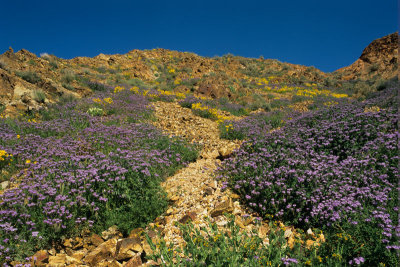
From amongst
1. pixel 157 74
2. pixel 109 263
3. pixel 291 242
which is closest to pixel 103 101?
pixel 109 263

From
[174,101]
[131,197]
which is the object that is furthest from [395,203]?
[174,101]

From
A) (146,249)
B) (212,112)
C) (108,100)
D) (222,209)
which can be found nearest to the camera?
(146,249)

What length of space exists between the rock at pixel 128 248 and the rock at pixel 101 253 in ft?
0.37

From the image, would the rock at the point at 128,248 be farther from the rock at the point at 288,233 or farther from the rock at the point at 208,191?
the rock at the point at 288,233

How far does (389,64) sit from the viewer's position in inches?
1196

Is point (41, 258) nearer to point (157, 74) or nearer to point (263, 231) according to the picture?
point (263, 231)

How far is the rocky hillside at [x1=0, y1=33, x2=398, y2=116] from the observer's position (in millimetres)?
10344

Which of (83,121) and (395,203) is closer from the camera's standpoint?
(395,203)

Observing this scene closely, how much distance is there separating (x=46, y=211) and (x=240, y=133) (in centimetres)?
648

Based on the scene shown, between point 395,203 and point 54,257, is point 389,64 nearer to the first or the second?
point 395,203

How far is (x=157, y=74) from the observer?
2352 centimetres

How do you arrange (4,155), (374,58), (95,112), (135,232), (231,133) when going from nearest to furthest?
(135,232) < (4,155) < (231,133) < (95,112) < (374,58)

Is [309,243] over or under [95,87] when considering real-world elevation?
under

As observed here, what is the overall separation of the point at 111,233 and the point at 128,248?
2.20ft
